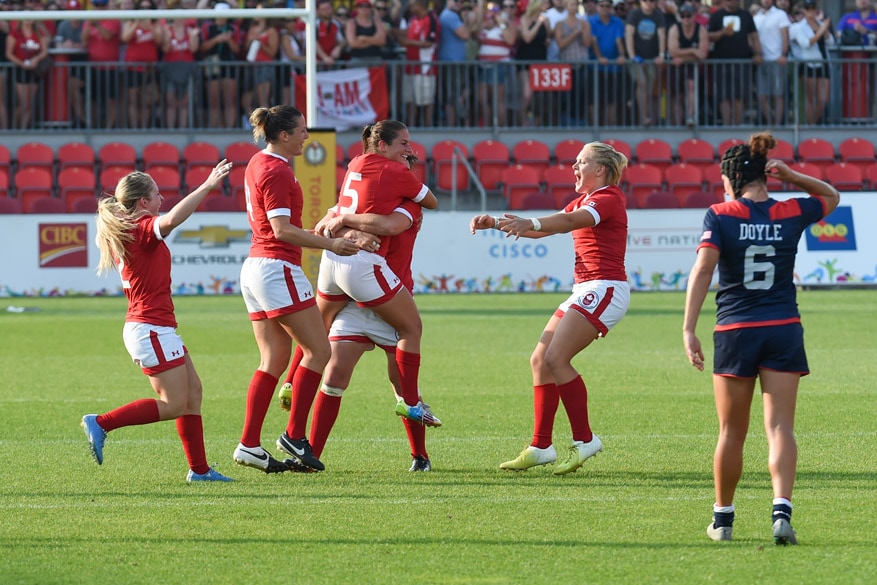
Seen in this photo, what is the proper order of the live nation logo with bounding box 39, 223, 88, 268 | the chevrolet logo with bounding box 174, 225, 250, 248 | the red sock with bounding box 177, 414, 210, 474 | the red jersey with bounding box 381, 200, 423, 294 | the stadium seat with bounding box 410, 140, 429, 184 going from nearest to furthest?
the red sock with bounding box 177, 414, 210, 474 < the red jersey with bounding box 381, 200, 423, 294 < the stadium seat with bounding box 410, 140, 429, 184 < the live nation logo with bounding box 39, 223, 88, 268 < the chevrolet logo with bounding box 174, 225, 250, 248

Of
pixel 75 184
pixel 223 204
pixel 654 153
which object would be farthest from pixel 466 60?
pixel 75 184

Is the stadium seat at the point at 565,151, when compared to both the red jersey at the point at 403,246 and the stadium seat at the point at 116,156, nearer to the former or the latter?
the stadium seat at the point at 116,156

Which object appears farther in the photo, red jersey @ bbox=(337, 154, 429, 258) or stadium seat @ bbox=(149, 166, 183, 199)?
stadium seat @ bbox=(149, 166, 183, 199)

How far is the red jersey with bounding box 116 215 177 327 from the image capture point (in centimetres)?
707

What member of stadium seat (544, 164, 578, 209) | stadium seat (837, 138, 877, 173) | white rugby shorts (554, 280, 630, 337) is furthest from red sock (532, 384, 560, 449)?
stadium seat (837, 138, 877, 173)

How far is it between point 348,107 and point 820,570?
64.6ft

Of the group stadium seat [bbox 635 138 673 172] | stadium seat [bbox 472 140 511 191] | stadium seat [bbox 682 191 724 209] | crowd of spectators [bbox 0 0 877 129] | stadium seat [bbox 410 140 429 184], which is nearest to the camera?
stadium seat [bbox 410 140 429 184]

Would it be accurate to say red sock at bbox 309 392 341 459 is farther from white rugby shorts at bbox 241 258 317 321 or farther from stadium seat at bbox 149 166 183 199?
stadium seat at bbox 149 166 183 199

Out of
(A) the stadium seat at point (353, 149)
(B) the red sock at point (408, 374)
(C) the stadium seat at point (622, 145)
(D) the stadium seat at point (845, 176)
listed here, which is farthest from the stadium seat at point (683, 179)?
(B) the red sock at point (408, 374)

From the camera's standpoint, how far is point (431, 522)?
6246 millimetres

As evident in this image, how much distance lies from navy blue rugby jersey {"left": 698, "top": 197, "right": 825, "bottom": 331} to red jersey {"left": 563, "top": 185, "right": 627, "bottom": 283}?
1801 mm

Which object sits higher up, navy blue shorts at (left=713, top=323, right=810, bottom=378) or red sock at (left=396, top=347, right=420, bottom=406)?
navy blue shorts at (left=713, top=323, right=810, bottom=378)

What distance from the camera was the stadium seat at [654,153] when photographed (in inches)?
970

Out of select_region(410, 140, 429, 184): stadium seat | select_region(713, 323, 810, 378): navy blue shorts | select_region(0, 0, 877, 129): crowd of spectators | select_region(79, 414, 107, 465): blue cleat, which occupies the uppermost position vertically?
select_region(0, 0, 877, 129): crowd of spectators
